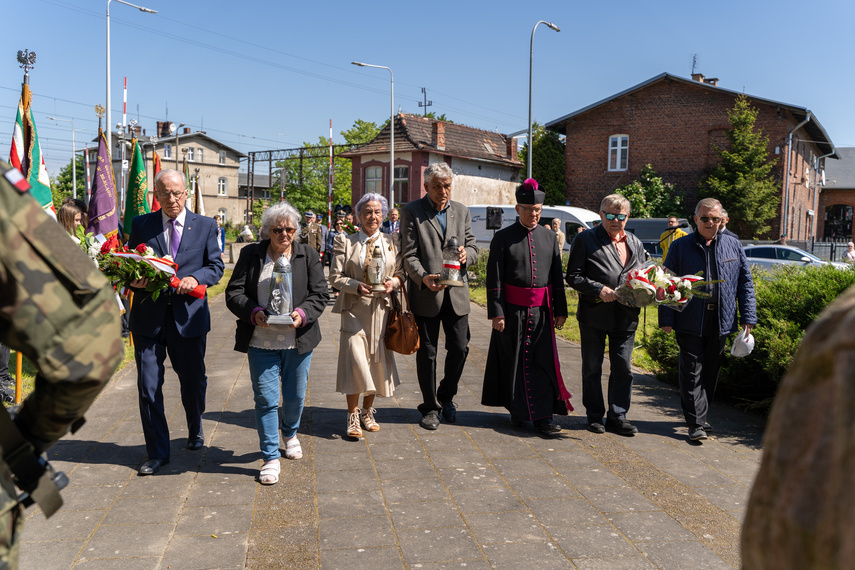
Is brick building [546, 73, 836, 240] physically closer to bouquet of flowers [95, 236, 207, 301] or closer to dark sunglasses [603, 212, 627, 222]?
dark sunglasses [603, 212, 627, 222]

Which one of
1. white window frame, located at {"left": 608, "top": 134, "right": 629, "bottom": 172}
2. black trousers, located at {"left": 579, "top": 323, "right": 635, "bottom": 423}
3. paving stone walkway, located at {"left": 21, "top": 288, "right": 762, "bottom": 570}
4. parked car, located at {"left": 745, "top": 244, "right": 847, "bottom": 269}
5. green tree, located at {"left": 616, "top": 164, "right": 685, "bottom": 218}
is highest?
white window frame, located at {"left": 608, "top": 134, "right": 629, "bottom": 172}

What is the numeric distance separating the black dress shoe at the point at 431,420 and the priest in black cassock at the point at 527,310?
650 millimetres

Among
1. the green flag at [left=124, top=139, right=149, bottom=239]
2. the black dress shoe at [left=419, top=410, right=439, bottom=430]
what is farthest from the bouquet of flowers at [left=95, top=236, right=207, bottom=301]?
the green flag at [left=124, top=139, right=149, bottom=239]

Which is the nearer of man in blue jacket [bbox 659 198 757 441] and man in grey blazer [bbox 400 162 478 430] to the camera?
man in blue jacket [bbox 659 198 757 441]

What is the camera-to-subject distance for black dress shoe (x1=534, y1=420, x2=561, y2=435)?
6233 millimetres

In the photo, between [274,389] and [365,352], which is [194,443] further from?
[365,352]

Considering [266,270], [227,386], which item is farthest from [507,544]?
[227,386]

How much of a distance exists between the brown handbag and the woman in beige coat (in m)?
0.07

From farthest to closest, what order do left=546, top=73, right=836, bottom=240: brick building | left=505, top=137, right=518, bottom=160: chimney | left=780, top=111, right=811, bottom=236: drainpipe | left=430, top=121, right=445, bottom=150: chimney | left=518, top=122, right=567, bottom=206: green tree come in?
left=505, top=137, right=518, bottom=160: chimney, left=430, top=121, right=445, bottom=150: chimney, left=518, top=122, right=567, bottom=206: green tree, left=546, top=73, right=836, bottom=240: brick building, left=780, top=111, right=811, bottom=236: drainpipe

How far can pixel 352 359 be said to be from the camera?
609 cm

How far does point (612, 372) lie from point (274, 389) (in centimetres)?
308

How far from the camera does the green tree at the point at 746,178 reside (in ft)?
102

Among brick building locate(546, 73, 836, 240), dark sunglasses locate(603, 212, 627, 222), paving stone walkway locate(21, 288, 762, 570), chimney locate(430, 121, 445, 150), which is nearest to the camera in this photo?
paving stone walkway locate(21, 288, 762, 570)

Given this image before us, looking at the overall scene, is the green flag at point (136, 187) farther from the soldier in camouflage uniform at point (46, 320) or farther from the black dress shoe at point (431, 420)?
the soldier in camouflage uniform at point (46, 320)
